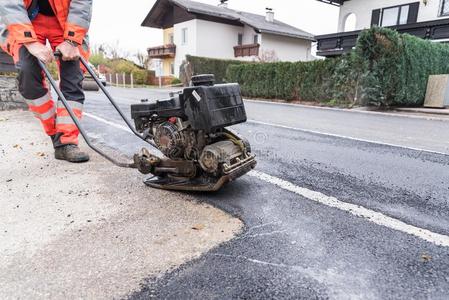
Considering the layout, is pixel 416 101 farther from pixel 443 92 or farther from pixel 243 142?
pixel 243 142

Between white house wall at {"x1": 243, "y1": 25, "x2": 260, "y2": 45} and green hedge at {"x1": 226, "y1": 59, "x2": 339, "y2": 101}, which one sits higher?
white house wall at {"x1": 243, "y1": 25, "x2": 260, "y2": 45}

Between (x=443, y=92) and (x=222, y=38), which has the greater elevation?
(x=222, y=38)

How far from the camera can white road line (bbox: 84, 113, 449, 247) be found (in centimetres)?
181

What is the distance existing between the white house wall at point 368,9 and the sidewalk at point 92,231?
19651 mm

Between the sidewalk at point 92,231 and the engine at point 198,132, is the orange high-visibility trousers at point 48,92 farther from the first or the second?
the engine at point 198,132

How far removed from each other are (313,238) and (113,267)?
1.08 m

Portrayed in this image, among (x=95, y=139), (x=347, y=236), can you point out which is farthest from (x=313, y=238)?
(x=95, y=139)

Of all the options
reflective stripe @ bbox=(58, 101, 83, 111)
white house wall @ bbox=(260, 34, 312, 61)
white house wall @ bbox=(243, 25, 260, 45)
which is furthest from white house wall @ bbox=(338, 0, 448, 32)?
reflective stripe @ bbox=(58, 101, 83, 111)

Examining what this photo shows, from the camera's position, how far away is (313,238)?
1.79 metres

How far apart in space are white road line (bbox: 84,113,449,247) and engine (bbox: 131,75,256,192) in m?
0.43

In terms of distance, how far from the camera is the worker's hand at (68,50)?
280cm

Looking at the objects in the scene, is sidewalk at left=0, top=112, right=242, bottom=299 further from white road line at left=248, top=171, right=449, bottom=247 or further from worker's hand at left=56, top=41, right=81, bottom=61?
worker's hand at left=56, top=41, right=81, bottom=61

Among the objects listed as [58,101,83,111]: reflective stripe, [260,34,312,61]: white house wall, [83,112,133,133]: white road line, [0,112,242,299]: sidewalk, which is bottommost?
[0,112,242,299]: sidewalk

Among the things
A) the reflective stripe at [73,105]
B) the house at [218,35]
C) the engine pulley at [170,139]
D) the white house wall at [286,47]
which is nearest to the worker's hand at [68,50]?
the reflective stripe at [73,105]
